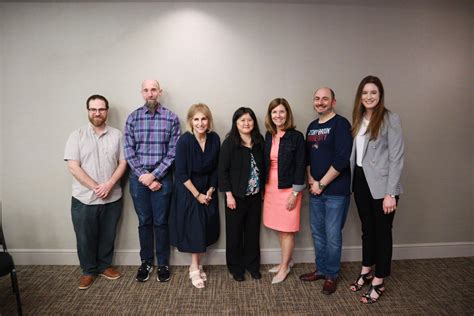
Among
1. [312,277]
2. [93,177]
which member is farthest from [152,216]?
[312,277]

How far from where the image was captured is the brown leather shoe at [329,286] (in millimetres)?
2441

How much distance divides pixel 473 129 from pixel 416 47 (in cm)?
103

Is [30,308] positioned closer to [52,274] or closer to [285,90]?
[52,274]

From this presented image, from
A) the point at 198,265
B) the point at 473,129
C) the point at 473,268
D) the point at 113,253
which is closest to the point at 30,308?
the point at 113,253

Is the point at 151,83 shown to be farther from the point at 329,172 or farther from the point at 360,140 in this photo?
the point at 360,140

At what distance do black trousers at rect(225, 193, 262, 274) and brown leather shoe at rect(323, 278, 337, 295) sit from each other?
60cm

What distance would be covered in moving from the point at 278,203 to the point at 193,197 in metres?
0.74

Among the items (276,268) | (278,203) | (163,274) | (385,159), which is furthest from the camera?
(276,268)

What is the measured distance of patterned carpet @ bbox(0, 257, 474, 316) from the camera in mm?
2236

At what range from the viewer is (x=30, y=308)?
7.39ft

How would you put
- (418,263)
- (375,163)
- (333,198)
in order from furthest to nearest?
(418,263) → (333,198) → (375,163)

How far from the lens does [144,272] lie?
8.75 ft

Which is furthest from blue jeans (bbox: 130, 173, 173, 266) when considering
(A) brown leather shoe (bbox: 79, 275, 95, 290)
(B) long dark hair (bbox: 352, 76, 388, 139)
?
(B) long dark hair (bbox: 352, 76, 388, 139)

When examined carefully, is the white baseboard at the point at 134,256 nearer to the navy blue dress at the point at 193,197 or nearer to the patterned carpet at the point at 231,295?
the patterned carpet at the point at 231,295
